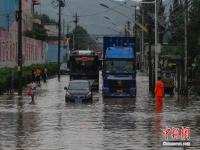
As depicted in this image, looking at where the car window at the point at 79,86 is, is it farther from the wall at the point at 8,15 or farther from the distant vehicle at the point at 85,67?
the wall at the point at 8,15

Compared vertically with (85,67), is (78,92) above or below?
below

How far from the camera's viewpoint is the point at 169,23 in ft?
269

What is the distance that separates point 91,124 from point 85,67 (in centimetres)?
3232

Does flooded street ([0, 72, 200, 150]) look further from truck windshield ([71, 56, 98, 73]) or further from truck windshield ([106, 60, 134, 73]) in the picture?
truck windshield ([71, 56, 98, 73])

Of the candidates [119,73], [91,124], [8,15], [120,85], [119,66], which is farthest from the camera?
[8,15]

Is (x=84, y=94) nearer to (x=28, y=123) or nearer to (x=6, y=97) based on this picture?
(x=6, y=97)

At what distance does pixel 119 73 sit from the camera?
167 ft

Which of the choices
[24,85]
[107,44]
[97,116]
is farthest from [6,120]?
[24,85]

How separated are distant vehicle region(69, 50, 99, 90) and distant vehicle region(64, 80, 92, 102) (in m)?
14.8

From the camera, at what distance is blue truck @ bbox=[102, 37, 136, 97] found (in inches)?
1999

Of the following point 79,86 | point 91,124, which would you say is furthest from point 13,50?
point 91,124

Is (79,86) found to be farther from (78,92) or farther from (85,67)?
(85,67)

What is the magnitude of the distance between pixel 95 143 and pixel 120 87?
28909mm

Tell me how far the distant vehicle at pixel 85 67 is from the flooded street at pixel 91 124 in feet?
47.3
